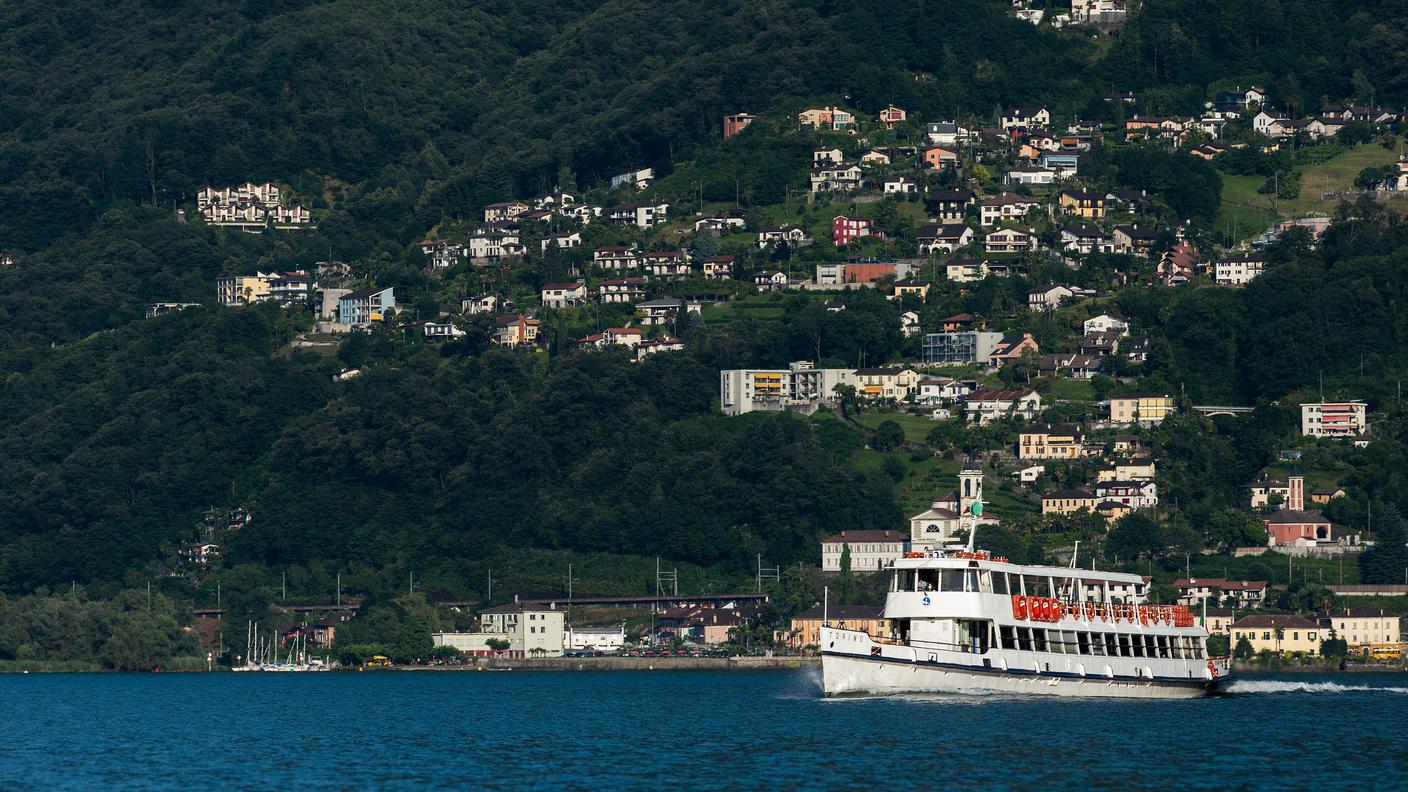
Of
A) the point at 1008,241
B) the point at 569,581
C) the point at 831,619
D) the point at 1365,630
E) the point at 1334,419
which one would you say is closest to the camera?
the point at 1365,630

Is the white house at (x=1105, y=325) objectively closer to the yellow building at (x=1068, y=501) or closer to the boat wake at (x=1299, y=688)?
the yellow building at (x=1068, y=501)

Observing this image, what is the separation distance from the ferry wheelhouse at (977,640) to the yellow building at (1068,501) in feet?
207

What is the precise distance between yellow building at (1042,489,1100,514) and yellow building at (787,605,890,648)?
57.6 feet

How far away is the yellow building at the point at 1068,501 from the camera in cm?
15312

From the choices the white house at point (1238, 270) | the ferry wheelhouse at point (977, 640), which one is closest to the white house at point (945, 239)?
the white house at point (1238, 270)

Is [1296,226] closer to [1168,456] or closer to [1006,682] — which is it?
[1168,456]

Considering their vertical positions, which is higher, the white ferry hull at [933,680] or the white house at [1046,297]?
the white house at [1046,297]

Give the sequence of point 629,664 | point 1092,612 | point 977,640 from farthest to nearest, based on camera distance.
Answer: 1. point 629,664
2. point 1092,612
3. point 977,640

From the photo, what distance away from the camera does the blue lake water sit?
67.1m

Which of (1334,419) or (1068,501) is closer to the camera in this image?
(1068,501)

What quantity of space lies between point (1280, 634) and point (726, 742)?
65062 millimetres

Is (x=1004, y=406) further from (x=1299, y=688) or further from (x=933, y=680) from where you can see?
(x=933, y=680)

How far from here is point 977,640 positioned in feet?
279

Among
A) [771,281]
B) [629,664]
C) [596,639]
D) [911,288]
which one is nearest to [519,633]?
[596,639]
